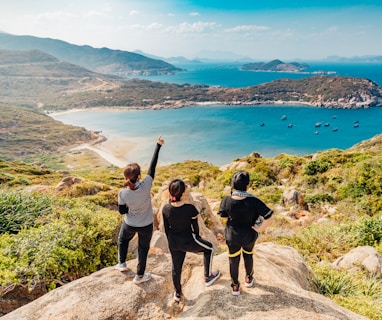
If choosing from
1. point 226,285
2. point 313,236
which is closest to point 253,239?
point 226,285

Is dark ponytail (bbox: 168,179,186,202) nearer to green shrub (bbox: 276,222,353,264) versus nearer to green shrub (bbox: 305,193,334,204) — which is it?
green shrub (bbox: 276,222,353,264)

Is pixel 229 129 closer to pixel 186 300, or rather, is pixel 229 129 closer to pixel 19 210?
pixel 19 210

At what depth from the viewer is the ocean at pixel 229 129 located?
97.2 meters

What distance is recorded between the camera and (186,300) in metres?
4.72

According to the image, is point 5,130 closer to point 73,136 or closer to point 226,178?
point 73,136

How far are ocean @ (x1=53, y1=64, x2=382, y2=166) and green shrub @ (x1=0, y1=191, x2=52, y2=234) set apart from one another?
75761 mm

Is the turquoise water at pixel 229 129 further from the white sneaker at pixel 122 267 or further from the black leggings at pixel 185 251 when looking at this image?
the black leggings at pixel 185 251

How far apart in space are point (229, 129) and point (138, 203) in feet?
402

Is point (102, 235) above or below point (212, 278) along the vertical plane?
below

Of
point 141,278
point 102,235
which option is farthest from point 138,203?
point 102,235

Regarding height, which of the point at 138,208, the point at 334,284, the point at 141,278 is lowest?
the point at 334,284

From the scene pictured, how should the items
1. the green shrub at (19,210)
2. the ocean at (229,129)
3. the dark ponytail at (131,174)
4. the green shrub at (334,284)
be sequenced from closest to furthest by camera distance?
the dark ponytail at (131,174), the green shrub at (334,284), the green shrub at (19,210), the ocean at (229,129)

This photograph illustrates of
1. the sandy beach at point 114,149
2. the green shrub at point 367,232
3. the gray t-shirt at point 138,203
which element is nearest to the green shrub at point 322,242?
the green shrub at point 367,232

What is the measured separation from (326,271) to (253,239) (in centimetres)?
343
